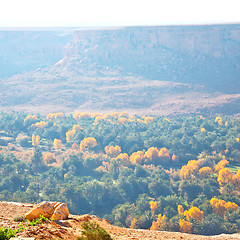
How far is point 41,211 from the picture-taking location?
16.5 metres

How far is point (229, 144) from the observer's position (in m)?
76.6

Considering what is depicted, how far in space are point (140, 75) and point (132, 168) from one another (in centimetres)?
7193

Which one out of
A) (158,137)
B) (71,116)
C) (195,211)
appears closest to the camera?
(195,211)

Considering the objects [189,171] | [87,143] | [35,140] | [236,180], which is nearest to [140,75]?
[87,143]

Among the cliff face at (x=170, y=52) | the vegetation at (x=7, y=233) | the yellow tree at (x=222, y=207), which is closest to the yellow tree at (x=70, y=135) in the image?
the yellow tree at (x=222, y=207)

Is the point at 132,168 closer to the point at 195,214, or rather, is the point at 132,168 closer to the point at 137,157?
the point at 137,157

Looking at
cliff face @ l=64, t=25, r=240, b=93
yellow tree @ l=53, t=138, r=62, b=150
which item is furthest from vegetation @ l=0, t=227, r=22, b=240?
cliff face @ l=64, t=25, r=240, b=93

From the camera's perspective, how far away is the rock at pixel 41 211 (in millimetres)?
16100

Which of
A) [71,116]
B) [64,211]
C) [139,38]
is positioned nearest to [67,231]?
[64,211]

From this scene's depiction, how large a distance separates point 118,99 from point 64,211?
102712 mm

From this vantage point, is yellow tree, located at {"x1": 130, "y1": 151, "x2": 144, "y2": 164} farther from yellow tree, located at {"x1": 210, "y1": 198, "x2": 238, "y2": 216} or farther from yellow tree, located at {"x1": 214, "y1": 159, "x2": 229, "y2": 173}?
yellow tree, located at {"x1": 210, "y1": 198, "x2": 238, "y2": 216}

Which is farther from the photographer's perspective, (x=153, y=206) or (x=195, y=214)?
(x=153, y=206)

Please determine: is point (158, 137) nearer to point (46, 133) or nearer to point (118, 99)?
point (46, 133)

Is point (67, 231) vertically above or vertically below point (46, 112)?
above
